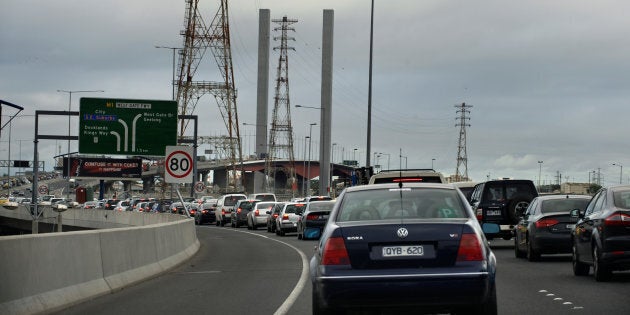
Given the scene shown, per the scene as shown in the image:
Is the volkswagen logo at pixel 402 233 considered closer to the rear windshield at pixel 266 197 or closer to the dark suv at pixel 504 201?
the dark suv at pixel 504 201

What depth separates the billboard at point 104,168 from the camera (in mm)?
71438

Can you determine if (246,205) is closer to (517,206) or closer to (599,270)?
(517,206)

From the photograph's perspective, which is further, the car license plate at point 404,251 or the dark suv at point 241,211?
the dark suv at point 241,211

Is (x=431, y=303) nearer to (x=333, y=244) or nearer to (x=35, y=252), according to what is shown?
(x=333, y=244)

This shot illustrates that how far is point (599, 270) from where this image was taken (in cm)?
1639

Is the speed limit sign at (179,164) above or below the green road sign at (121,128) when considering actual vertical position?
below

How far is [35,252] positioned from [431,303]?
5.36 m

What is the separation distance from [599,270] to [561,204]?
23.1 ft

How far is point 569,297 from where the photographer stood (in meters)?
14.1

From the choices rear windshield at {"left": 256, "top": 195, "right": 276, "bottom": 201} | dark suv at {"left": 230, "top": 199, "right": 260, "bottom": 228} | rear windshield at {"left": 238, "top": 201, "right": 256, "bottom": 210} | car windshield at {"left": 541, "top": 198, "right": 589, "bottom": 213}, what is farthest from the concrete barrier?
rear windshield at {"left": 256, "top": 195, "right": 276, "bottom": 201}

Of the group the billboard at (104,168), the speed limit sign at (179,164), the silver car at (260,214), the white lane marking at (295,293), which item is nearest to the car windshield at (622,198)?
the white lane marking at (295,293)

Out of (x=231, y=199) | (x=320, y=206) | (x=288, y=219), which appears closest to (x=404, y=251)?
(x=320, y=206)

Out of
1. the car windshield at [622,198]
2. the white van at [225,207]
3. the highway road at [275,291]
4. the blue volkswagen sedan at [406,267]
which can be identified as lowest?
the white van at [225,207]

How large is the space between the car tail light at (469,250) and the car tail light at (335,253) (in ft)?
3.30
